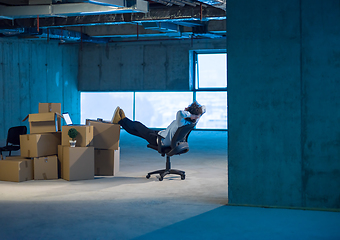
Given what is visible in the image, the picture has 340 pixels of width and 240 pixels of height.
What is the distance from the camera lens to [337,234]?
343 cm

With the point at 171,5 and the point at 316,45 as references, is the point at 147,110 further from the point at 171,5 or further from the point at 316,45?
the point at 316,45

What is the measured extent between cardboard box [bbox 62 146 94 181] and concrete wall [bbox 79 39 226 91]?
8.43m

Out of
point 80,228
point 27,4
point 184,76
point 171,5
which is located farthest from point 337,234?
point 184,76

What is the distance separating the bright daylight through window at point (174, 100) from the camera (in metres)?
14.0

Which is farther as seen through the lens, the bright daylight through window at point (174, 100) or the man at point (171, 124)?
the bright daylight through window at point (174, 100)

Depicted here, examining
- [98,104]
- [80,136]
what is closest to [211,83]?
[98,104]

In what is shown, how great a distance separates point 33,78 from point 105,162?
25.2 ft

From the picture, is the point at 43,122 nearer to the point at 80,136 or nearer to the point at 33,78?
the point at 80,136

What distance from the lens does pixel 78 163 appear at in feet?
18.9

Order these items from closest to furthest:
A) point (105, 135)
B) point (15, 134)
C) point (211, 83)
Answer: point (105, 135) → point (15, 134) → point (211, 83)

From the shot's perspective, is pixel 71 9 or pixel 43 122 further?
pixel 71 9

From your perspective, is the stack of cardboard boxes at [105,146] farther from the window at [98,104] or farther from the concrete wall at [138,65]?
the window at [98,104]

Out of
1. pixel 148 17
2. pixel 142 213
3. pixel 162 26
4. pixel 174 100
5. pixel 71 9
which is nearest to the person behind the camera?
pixel 142 213

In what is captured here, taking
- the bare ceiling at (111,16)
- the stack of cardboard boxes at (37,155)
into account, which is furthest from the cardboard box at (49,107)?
the bare ceiling at (111,16)
